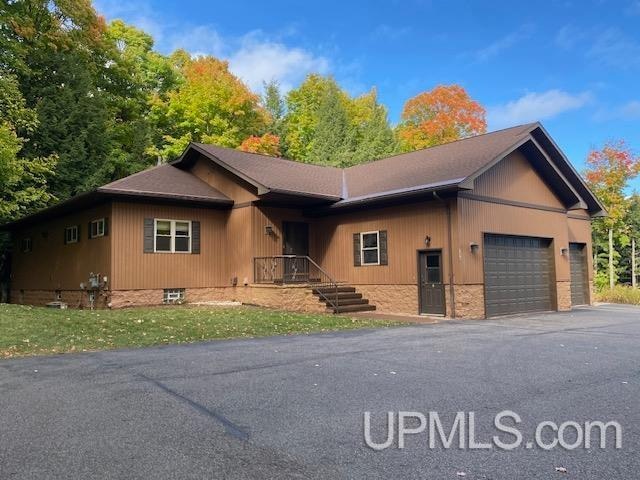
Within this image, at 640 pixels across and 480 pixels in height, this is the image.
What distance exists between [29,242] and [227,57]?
61.9ft

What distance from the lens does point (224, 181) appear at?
18250 millimetres

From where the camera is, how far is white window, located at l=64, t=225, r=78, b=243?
60.3 feet

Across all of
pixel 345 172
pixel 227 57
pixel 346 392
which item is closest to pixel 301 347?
pixel 346 392

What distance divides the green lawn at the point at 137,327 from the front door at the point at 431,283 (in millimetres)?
2724

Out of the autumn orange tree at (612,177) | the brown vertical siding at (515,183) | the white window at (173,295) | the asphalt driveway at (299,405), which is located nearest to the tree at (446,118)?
the autumn orange tree at (612,177)

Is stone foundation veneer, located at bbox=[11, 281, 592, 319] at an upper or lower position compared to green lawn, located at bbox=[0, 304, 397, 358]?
upper

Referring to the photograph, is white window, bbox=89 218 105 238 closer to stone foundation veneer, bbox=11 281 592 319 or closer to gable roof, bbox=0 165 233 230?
gable roof, bbox=0 165 233 230

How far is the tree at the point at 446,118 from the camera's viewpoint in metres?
36.4

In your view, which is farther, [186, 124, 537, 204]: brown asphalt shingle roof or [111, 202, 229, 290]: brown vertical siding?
[111, 202, 229, 290]: brown vertical siding

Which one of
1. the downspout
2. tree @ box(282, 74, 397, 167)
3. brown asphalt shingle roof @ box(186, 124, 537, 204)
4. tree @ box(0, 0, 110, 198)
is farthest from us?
tree @ box(282, 74, 397, 167)

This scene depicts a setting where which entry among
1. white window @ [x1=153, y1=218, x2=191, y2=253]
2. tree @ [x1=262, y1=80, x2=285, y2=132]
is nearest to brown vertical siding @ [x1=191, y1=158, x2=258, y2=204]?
white window @ [x1=153, y1=218, x2=191, y2=253]

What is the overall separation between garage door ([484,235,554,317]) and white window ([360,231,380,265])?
342 centimetres

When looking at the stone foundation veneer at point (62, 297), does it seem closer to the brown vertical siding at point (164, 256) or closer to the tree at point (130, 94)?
the brown vertical siding at point (164, 256)

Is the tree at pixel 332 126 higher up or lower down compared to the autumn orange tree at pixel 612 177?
higher up
